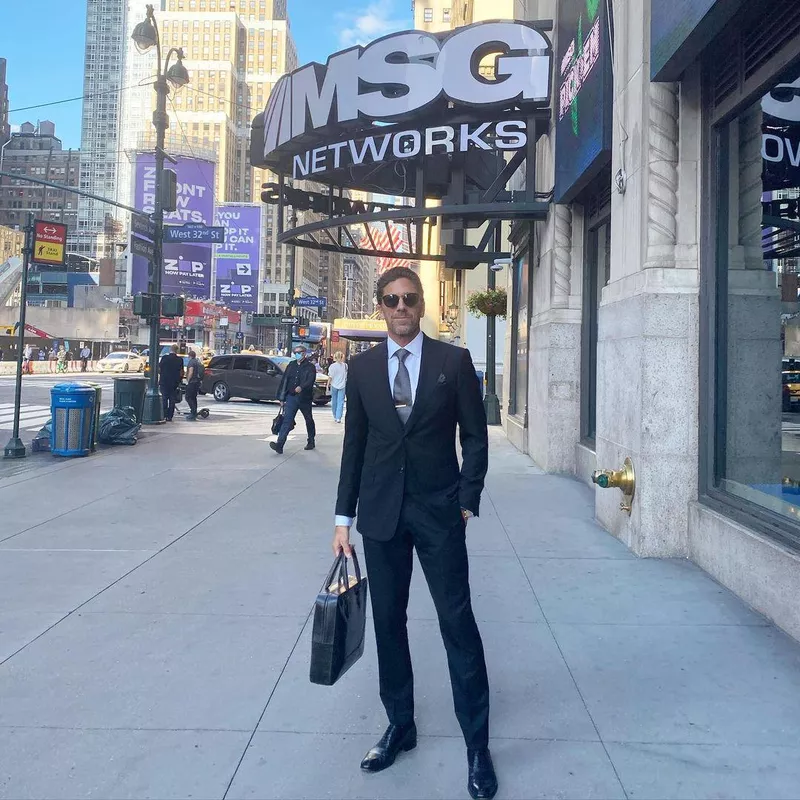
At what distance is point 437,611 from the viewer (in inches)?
119

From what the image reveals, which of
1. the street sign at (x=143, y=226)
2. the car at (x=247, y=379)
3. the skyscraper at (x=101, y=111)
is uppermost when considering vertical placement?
→ the skyscraper at (x=101, y=111)

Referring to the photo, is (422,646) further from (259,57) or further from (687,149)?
(259,57)

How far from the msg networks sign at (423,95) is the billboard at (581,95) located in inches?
24.4

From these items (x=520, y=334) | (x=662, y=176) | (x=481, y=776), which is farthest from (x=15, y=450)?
(x=481, y=776)

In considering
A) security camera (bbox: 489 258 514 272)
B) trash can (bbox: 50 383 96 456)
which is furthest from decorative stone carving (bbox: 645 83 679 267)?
trash can (bbox: 50 383 96 456)

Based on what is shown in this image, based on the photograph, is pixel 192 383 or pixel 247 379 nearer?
pixel 192 383

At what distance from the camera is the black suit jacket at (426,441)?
2.98 meters

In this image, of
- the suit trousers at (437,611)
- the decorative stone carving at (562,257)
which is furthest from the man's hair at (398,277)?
the decorative stone carving at (562,257)

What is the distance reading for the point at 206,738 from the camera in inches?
129

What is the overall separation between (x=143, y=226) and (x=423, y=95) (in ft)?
32.7

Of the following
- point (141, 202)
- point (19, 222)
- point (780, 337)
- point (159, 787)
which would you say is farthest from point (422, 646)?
point (19, 222)

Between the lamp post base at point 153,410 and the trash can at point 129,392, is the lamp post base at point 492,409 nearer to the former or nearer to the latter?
the lamp post base at point 153,410

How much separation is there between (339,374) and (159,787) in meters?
17.1

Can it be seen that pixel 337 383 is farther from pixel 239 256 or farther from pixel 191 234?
pixel 239 256
